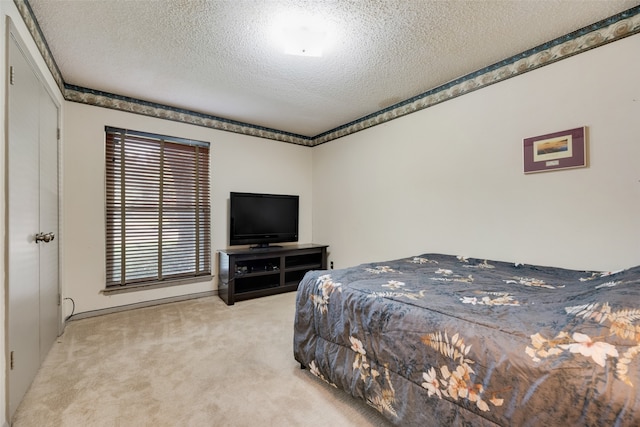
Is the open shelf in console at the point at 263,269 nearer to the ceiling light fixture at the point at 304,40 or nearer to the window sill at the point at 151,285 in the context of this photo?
the window sill at the point at 151,285

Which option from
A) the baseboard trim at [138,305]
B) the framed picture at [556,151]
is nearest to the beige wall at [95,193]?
the baseboard trim at [138,305]

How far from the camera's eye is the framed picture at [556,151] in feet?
6.75

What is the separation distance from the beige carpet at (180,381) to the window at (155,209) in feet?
2.24

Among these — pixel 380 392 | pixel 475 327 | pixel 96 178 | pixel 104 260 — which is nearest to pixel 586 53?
pixel 475 327

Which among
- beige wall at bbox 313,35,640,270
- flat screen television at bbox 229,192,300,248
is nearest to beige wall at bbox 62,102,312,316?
flat screen television at bbox 229,192,300,248

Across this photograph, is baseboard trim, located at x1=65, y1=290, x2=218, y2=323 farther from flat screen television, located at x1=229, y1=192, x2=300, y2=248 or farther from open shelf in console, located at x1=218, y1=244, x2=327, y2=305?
flat screen television, located at x1=229, y1=192, x2=300, y2=248

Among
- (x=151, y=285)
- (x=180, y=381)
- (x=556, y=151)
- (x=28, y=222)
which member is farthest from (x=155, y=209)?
(x=556, y=151)

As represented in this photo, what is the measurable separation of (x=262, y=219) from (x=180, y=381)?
242cm

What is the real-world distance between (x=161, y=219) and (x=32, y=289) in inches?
65.5

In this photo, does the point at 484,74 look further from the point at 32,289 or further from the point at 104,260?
the point at 104,260

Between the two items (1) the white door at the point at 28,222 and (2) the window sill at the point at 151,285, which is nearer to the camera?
(1) the white door at the point at 28,222

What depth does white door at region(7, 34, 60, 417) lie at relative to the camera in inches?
58.9

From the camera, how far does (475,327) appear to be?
3.74ft

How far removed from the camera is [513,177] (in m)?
2.40
